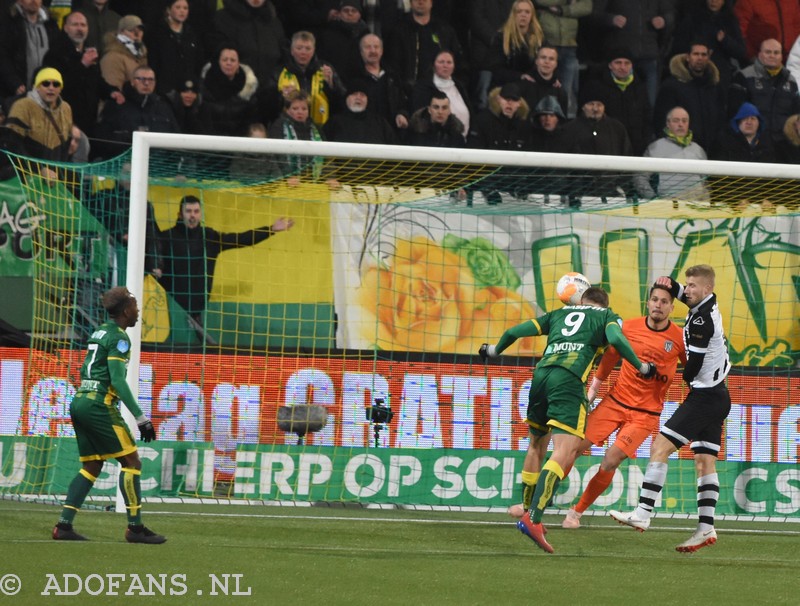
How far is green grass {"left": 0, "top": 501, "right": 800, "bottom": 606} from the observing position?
6.38 m

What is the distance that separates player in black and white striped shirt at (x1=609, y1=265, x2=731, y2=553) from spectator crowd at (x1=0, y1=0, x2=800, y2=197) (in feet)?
10.3

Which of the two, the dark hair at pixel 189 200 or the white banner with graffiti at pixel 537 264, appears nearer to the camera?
the dark hair at pixel 189 200

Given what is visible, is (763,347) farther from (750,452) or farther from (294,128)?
(294,128)

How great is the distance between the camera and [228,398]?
37.2 feet

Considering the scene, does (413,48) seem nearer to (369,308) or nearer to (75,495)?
(369,308)

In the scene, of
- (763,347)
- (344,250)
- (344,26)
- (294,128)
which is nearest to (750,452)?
(763,347)

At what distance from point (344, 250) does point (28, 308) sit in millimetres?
2764

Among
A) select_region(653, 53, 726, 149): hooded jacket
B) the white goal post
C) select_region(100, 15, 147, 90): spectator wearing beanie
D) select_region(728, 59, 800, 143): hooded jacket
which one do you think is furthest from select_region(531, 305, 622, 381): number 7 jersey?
select_region(728, 59, 800, 143): hooded jacket

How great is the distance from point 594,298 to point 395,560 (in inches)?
93.2

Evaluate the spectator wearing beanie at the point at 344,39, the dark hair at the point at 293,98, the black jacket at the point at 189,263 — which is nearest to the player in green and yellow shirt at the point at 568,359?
the black jacket at the point at 189,263

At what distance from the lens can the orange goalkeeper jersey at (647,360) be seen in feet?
31.1

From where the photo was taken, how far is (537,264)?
39.8ft

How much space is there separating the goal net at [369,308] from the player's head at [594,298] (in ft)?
5.69

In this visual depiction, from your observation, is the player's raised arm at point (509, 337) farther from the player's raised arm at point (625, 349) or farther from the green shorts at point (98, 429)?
the green shorts at point (98, 429)
